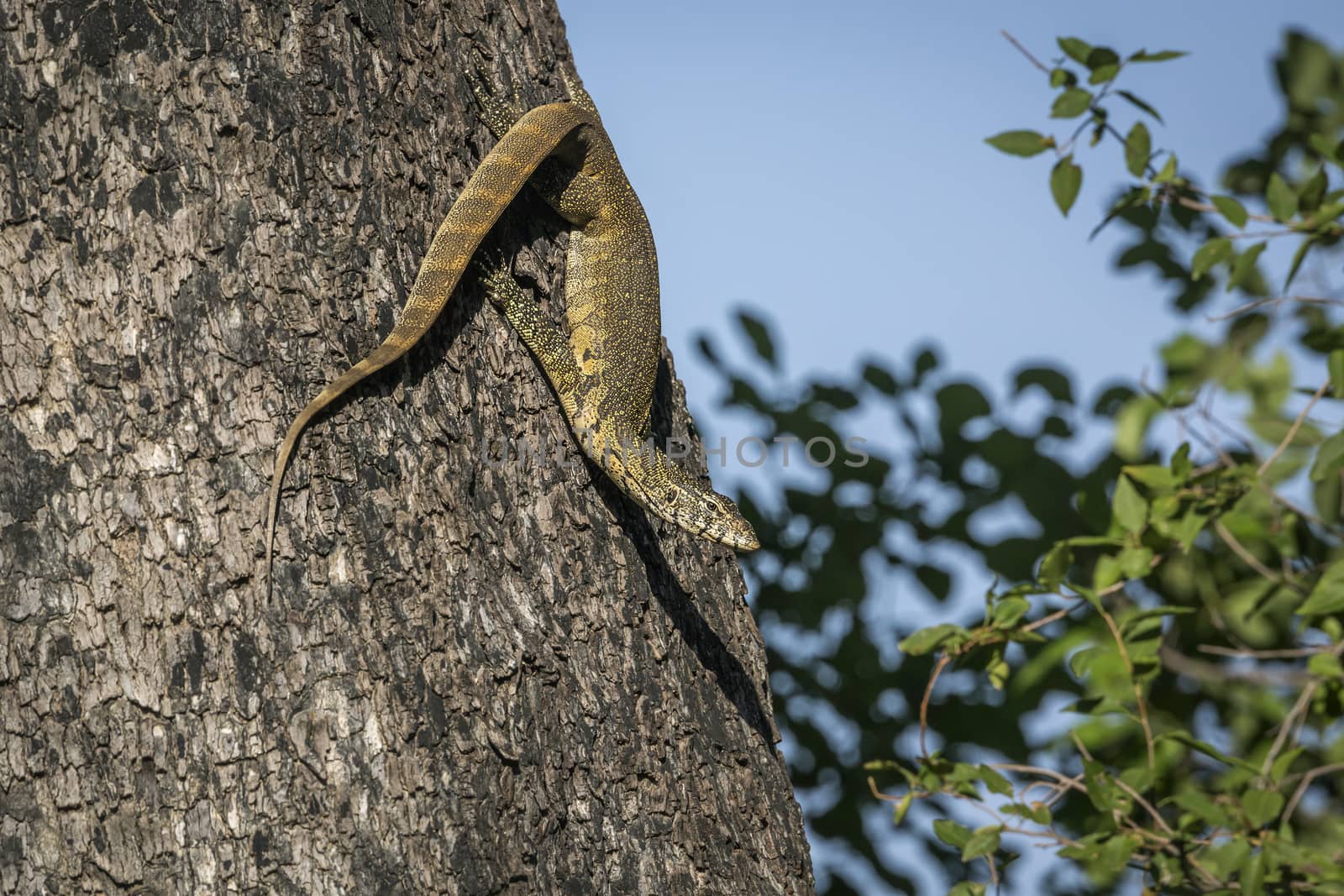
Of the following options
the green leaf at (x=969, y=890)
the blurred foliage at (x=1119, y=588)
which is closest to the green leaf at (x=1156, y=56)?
the blurred foliage at (x=1119, y=588)

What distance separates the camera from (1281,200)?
341 centimetres

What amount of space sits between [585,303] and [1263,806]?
102 inches

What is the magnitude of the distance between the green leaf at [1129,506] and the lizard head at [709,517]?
A: 4.04 feet

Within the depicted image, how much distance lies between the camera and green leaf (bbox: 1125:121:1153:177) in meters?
3.62

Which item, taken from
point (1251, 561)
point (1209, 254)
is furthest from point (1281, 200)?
point (1251, 561)

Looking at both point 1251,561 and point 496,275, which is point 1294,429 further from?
point 496,275

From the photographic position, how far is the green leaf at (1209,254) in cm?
349

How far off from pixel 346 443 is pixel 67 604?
0.67 meters

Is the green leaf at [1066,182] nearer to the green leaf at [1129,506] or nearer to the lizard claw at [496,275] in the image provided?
the green leaf at [1129,506]

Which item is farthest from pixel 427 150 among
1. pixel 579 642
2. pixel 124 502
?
pixel 579 642

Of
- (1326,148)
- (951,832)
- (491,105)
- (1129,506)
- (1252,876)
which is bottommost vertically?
(1252,876)

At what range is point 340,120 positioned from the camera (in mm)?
2598

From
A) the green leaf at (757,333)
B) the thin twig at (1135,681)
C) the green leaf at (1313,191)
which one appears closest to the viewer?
the thin twig at (1135,681)

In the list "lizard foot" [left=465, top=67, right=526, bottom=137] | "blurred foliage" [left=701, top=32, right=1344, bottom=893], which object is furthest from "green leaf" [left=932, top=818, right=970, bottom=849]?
"lizard foot" [left=465, top=67, right=526, bottom=137]
